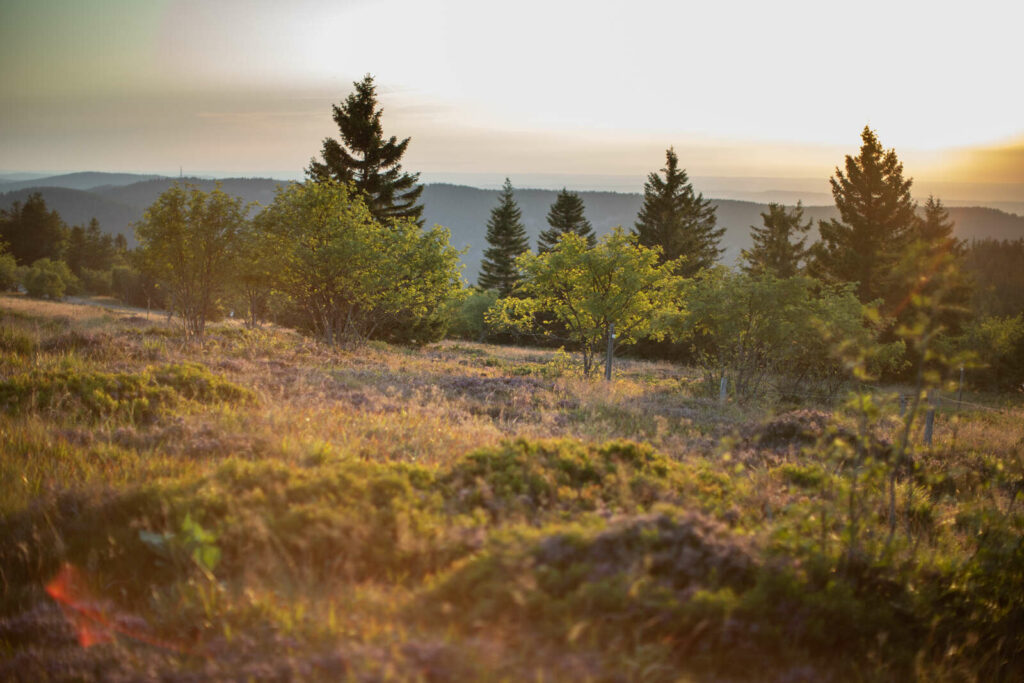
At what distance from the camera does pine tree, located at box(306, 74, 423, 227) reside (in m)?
35.8

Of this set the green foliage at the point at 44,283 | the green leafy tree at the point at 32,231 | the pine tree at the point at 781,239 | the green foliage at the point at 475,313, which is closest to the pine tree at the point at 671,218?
the pine tree at the point at 781,239

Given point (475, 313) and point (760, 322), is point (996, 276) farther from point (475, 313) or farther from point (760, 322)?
point (760, 322)

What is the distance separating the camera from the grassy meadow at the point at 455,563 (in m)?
2.87

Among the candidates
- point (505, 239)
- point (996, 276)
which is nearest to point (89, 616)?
point (505, 239)

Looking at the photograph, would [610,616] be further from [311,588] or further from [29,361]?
[29,361]

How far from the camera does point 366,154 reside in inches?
1428

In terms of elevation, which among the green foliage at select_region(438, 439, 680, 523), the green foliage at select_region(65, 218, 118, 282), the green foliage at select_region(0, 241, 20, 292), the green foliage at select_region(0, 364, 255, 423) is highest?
the green foliage at select_region(65, 218, 118, 282)

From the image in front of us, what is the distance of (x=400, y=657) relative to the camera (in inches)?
103

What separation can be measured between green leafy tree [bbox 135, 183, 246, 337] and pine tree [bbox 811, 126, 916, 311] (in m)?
34.7

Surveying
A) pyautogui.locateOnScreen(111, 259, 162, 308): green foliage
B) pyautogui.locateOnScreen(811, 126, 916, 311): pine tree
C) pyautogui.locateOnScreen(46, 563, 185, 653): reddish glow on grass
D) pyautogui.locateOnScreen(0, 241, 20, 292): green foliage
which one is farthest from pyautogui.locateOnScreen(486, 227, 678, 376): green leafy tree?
pyautogui.locateOnScreen(111, 259, 162, 308): green foliage

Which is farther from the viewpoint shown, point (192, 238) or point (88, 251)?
point (88, 251)

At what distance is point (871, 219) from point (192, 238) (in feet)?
131

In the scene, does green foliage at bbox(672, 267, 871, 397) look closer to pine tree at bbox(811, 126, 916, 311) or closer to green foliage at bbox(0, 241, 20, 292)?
pine tree at bbox(811, 126, 916, 311)

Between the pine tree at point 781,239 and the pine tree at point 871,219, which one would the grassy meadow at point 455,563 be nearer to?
the pine tree at point 871,219
